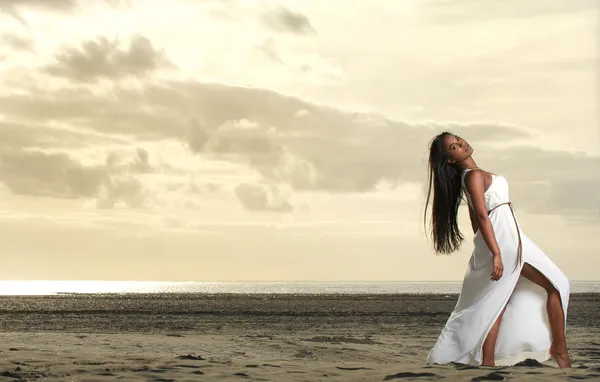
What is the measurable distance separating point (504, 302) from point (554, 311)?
49 centimetres

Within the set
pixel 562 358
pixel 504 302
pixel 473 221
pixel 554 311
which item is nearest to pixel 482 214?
pixel 473 221

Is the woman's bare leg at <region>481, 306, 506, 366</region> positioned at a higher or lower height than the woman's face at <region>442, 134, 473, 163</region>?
lower

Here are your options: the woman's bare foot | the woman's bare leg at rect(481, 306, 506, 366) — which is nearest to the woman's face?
the woman's bare leg at rect(481, 306, 506, 366)

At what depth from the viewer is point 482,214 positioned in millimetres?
7141

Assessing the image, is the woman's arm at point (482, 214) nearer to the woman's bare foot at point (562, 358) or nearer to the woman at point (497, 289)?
the woman at point (497, 289)

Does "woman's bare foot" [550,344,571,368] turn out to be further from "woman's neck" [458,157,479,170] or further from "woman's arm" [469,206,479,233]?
"woman's neck" [458,157,479,170]

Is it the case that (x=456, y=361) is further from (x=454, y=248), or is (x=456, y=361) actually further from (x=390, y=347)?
(x=390, y=347)

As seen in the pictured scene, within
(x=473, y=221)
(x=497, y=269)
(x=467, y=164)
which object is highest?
(x=467, y=164)

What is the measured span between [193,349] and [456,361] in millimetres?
6222

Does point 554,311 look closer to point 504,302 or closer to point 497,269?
point 504,302

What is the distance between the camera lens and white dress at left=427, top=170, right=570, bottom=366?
7.18 metres

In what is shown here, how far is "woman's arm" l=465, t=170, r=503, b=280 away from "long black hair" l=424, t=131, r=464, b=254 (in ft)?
0.70

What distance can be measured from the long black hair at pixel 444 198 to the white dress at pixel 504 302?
0.19 metres

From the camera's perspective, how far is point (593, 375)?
6.55 metres
